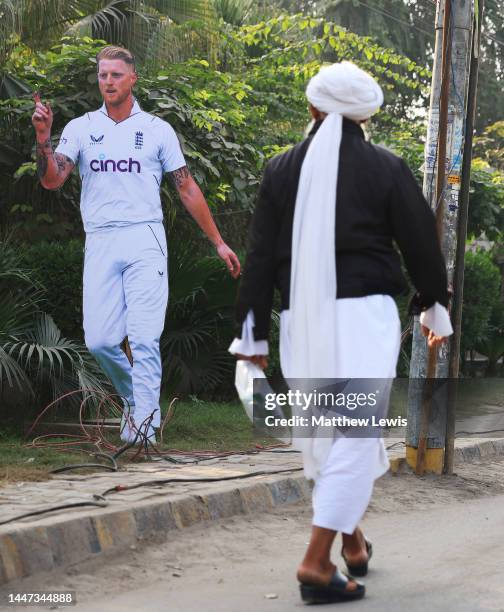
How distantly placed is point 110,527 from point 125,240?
2.54m

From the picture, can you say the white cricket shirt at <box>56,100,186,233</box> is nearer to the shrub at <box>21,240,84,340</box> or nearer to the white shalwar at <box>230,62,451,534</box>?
the shrub at <box>21,240,84,340</box>

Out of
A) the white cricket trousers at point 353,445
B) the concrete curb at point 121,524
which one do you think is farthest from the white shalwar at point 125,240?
the white cricket trousers at point 353,445

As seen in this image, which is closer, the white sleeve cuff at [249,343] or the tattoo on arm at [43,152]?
the white sleeve cuff at [249,343]

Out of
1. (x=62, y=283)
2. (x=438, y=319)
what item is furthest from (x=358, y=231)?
(x=62, y=283)

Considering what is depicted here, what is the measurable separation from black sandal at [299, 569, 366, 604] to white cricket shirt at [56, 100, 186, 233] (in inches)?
133

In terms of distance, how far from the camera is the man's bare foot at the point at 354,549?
4.44m

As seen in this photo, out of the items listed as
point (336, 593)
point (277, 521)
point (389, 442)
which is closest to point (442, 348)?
point (389, 442)

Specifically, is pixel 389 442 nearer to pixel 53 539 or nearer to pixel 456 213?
pixel 456 213

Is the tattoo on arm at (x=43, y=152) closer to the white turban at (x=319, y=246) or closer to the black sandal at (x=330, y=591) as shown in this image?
the white turban at (x=319, y=246)

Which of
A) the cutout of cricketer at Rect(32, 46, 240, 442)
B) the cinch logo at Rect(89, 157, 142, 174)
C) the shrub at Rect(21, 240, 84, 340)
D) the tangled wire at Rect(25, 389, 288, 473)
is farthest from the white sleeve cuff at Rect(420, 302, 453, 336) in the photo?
the shrub at Rect(21, 240, 84, 340)

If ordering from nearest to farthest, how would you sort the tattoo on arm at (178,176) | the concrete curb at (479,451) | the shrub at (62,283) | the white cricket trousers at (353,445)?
1. the white cricket trousers at (353,445)
2. the tattoo on arm at (178,176)
3. the concrete curb at (479,451)
4. the shrub at (62,283)

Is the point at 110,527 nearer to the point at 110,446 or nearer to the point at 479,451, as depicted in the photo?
the point at 110,446

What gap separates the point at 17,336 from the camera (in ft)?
26.7

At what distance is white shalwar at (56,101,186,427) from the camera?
272 inches
